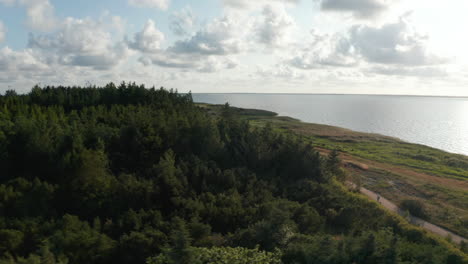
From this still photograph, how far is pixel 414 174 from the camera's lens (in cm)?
5272

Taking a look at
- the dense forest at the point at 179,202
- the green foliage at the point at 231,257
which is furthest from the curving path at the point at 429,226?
the green foliage at the point at 231,257

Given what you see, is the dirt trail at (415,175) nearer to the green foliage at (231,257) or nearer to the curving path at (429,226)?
the curving path at (429,226)

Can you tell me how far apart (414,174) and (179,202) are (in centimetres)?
4479

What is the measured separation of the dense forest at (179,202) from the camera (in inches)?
606

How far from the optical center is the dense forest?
15383mm

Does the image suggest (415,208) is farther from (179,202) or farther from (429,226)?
(179,202)

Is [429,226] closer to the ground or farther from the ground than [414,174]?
closer to the ground

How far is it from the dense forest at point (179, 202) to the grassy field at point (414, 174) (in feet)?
27.9

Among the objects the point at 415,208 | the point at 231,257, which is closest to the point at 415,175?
the point at 415,208

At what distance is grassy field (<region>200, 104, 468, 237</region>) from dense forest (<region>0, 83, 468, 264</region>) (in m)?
8.52

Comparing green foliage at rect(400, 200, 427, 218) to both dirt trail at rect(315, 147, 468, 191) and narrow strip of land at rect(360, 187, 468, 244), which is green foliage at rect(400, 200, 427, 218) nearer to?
narrow strip of land at rect(360, 187, 468, 244)

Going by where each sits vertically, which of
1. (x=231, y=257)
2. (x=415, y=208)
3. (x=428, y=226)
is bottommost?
(x=428, y=226)

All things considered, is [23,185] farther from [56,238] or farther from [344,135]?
[344,135]

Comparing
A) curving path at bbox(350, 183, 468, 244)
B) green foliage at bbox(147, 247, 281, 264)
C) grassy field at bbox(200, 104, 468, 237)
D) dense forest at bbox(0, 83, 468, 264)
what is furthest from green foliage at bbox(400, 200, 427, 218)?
green foliage at bbox(147, 247, 281, 264)
